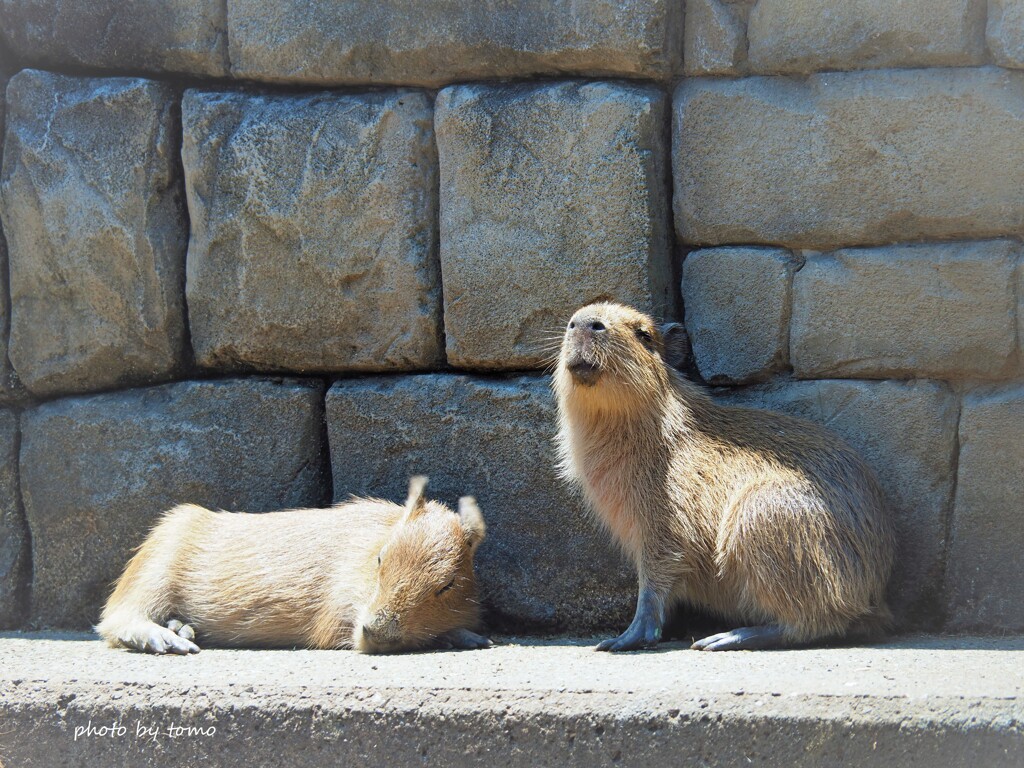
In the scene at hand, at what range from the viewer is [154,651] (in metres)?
4.29

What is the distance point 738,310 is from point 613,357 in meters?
0.65

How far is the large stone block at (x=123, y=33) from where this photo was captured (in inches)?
193

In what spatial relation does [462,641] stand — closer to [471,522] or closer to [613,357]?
[471,522]

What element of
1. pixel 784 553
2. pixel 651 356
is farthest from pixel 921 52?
pixel 784 553

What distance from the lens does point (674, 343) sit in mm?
4465

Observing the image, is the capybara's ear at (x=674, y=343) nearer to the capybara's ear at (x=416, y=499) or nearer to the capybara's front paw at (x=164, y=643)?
the capybara's ear at (x=416, y=499)

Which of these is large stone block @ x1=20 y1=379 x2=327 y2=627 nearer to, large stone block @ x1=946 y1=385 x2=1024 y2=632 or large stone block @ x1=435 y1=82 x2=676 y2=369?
large stone block @ x1=435 y1=82 x2=676 y2=369

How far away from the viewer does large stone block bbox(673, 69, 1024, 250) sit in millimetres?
4215

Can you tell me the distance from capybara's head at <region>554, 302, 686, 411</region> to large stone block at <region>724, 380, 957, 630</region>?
0.79 metres

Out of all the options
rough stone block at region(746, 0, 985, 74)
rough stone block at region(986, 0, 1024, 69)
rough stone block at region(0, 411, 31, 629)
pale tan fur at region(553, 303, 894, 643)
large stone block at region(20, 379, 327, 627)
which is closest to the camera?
pale tan fur at region(553, 303, 894, 643)

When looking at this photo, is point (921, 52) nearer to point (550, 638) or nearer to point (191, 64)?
point (550, 638)

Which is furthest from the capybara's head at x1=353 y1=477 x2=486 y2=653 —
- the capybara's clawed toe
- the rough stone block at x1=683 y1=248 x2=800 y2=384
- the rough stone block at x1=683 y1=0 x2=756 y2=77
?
the rough stone block at x1=683 y1=0 x2=756 y2=77

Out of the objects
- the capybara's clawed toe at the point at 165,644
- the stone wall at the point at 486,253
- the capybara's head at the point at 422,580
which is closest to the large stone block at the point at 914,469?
the stone wall at the point at 486,253

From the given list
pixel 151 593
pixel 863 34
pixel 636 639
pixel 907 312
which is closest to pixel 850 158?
pixel 863 34
